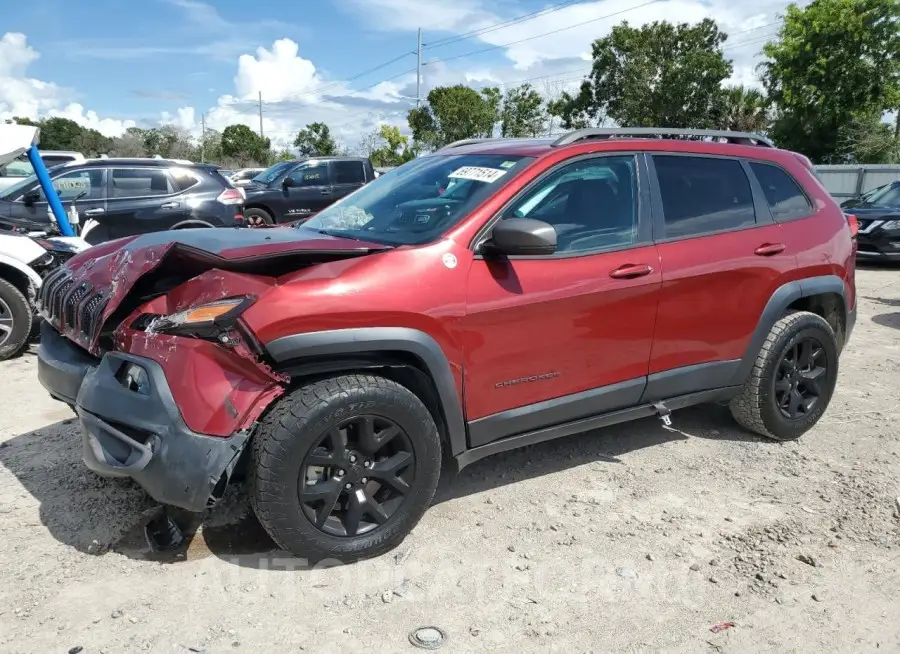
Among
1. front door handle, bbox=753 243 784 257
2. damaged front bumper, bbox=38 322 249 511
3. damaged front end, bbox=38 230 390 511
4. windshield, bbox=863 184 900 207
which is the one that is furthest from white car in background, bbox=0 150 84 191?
windshield, bbox=863 184 900 207

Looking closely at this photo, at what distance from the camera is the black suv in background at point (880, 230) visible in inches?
447

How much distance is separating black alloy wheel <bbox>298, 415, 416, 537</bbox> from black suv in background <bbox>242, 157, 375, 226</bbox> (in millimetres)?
11606

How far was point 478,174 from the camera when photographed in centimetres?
343

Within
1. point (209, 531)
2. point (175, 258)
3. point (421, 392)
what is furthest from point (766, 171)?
point (209, 531)

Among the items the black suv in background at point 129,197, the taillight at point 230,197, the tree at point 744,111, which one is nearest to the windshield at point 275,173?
the taillight at point 230,197

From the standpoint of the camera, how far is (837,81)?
29250 millimetres

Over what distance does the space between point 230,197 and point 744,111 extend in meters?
34.1

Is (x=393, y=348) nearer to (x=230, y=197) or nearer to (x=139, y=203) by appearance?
(x=139, y=203)

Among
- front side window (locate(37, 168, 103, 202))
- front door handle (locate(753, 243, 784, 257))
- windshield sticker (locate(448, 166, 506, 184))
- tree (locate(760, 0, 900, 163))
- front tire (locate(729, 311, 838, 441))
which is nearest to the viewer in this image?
windshield sticker (locate(448, 166, 506, 184))

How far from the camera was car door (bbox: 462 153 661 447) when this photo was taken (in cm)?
306

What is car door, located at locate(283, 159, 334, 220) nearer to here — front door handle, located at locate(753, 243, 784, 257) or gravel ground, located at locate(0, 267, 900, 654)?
gravel ground, located at locate(0, 267, 900, 654)

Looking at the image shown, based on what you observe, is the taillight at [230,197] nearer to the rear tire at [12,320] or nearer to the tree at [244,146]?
the rear tire at [12,320]

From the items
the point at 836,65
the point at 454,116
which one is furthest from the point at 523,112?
the point at 836,65

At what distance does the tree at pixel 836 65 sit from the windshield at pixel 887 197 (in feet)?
63.4
